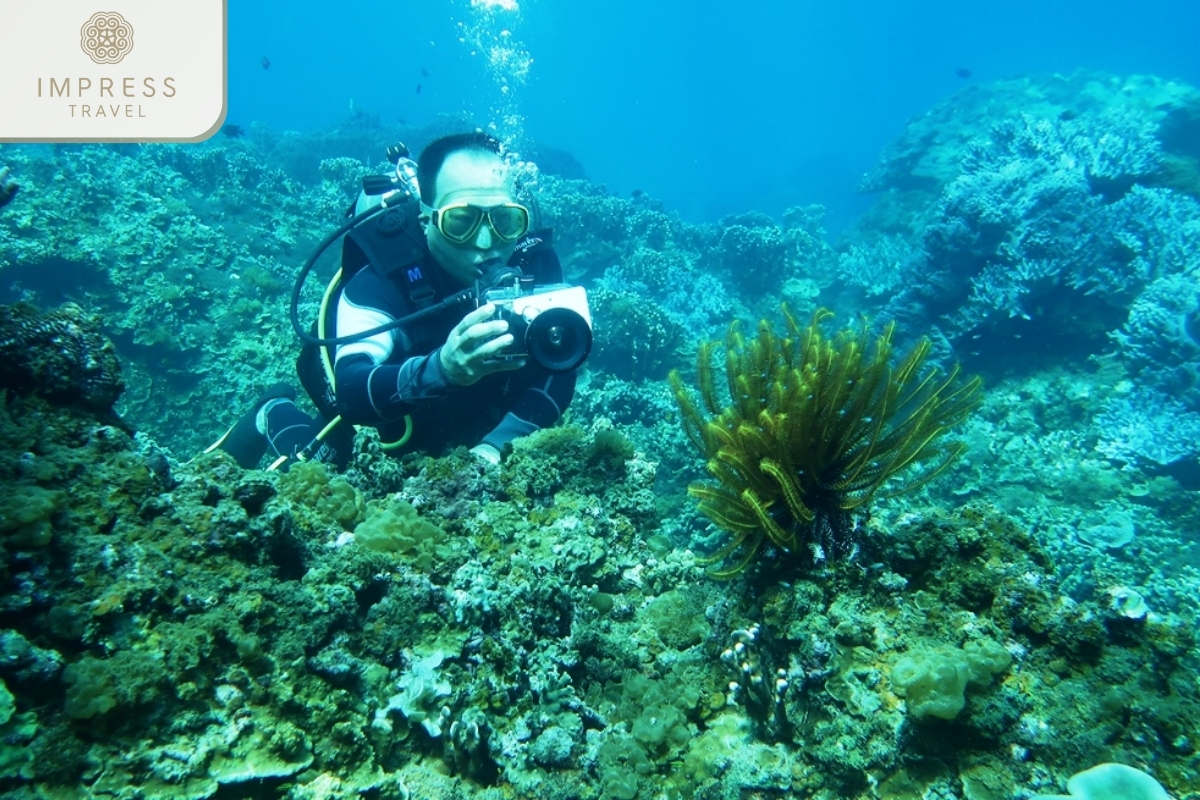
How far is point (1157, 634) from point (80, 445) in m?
3.88

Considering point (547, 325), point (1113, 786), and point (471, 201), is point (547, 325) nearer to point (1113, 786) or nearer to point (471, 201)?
point (471, 201)

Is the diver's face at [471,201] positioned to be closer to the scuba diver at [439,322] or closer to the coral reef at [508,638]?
the scuba diver at [439,322]

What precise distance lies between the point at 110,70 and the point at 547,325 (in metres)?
1.96

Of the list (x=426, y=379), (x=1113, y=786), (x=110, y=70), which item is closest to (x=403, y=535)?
(x=426, y=379)

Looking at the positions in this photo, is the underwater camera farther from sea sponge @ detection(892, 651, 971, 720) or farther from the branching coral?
sea sponge @ detection(892, 651, 971, 720)

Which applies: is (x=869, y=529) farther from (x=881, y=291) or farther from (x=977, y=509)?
(x=881, y=291)

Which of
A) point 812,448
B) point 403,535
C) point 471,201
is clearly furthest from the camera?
point 471,201

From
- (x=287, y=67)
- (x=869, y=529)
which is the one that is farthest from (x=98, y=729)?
(x=287, y=67)

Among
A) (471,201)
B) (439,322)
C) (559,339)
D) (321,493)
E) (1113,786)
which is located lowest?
(1113,786)

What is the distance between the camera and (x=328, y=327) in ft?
13.6

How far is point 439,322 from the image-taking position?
14.1 ft

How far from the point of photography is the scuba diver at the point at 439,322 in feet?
10.5

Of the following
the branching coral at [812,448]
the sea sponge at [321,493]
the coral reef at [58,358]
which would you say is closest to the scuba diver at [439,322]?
the sea sponge at [321,493]

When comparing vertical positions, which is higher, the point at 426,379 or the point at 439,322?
the point at 439,322
